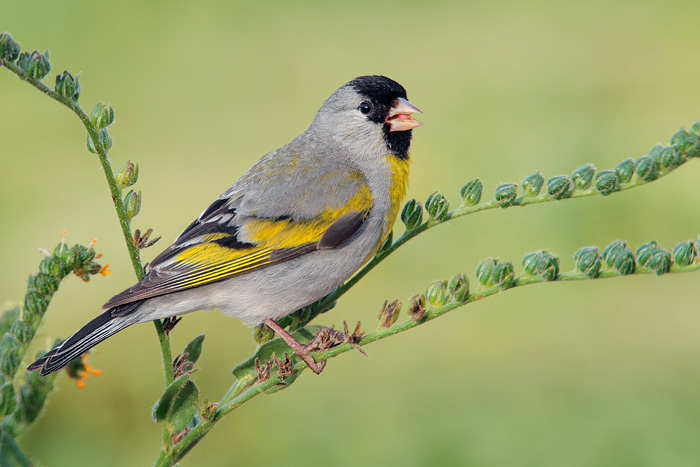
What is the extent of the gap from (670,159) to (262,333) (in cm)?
122

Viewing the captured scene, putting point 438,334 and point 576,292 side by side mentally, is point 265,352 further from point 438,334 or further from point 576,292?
point 576,292

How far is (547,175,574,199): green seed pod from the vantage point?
1856mm

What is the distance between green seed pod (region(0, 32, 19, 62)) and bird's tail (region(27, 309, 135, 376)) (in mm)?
672

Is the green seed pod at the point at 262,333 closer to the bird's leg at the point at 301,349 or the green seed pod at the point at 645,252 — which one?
the bird's leg at the point at 301,349

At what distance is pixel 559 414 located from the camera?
4.15 meters

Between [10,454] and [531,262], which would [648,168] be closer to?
[531,262]

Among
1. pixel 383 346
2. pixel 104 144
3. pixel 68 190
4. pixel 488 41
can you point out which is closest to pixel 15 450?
pixel 104 144

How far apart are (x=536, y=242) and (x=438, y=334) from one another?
89cm

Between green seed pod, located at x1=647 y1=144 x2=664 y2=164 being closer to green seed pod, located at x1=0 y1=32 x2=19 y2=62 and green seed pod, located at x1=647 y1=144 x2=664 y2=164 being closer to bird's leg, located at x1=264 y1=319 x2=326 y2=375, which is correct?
bird's leg, located at x1=264 y1=319 x2=326 y2=375

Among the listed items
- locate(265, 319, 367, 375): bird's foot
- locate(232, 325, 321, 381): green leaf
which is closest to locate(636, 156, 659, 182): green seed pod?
locate(265, 319, 367, 375): bird's foot

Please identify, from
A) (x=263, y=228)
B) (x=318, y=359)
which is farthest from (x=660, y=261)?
(x=263, y=228)

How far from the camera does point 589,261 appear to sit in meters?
1.83

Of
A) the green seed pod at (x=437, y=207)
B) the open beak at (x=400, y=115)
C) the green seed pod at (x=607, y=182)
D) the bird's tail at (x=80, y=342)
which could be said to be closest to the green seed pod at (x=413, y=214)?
the green seed pod at (x=437, y=207)

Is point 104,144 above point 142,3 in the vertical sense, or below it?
below
